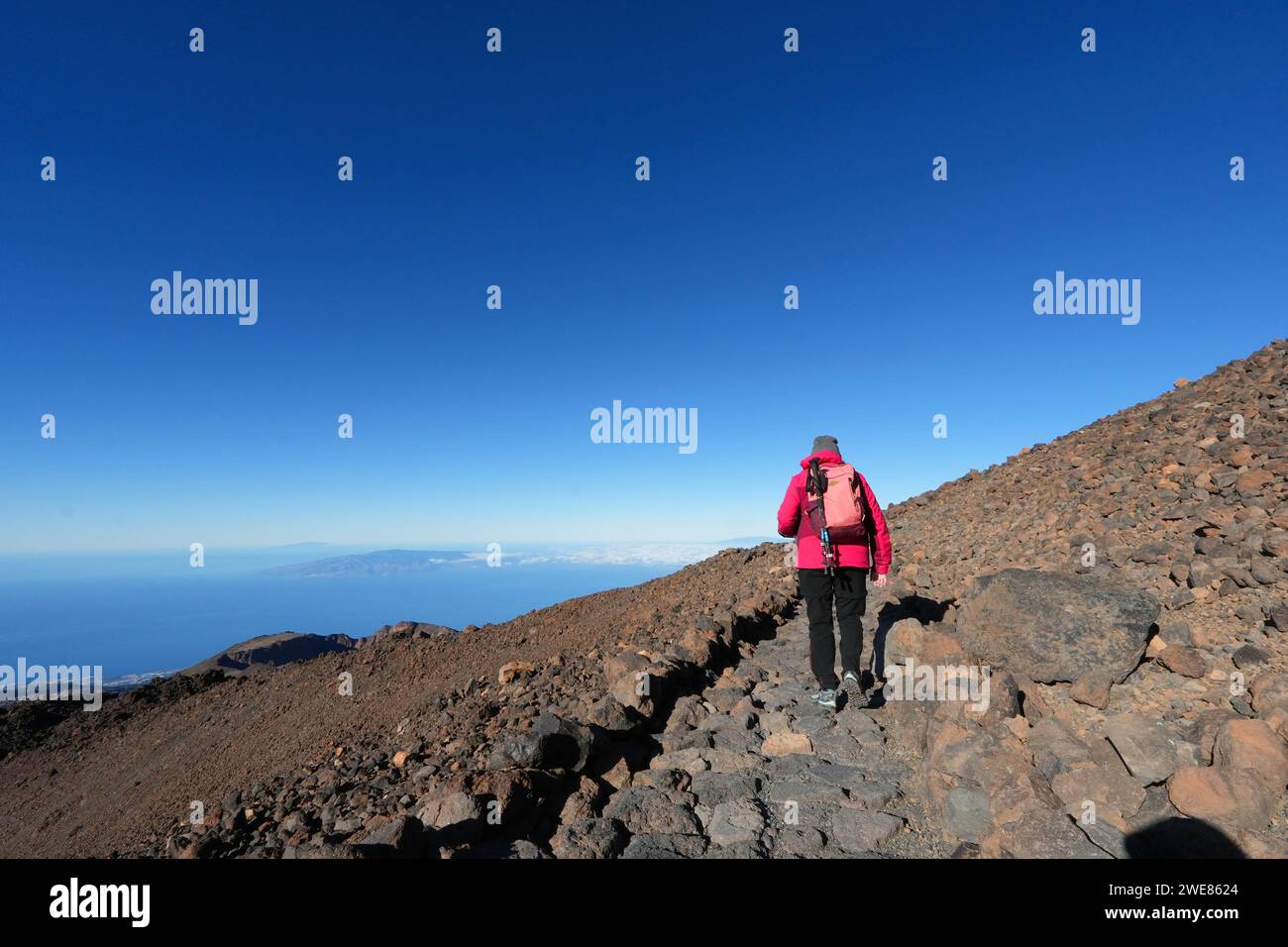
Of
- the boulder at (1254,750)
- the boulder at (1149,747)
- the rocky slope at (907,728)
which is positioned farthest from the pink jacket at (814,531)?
the boulder at (1254,750)

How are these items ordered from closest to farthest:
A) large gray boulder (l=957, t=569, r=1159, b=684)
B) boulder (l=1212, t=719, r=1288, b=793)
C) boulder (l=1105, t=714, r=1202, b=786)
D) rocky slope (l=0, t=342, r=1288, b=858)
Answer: boulder (l=1212, t=719, r=1288, b=793), rocky slope (l=0, t=342, r=1288, b=858), boulder (l=1105, t=714, r=1202, b=786), large gray boulder (l=957, t=569, r=1159, b=684)

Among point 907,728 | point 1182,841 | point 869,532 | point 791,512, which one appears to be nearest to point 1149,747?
point 1182,841

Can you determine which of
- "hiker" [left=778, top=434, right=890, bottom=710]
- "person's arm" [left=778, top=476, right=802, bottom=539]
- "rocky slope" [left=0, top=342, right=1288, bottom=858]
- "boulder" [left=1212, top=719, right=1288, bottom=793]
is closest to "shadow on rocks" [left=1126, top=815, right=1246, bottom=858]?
"rocky slope" [left=0, top=342, right=1288, bottom=858]

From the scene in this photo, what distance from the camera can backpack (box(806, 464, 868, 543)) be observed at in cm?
539

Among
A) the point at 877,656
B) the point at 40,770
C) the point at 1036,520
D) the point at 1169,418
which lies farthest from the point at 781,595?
the point at 40,770

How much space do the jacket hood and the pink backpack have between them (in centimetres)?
14

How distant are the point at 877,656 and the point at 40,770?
60.8 feet

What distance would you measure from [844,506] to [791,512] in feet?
1.70

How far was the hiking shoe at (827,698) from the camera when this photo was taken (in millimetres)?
5418

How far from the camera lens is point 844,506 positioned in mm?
5402

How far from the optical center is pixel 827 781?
4.09 m

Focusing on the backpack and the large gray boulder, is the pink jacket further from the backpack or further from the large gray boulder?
the large gray boulder
